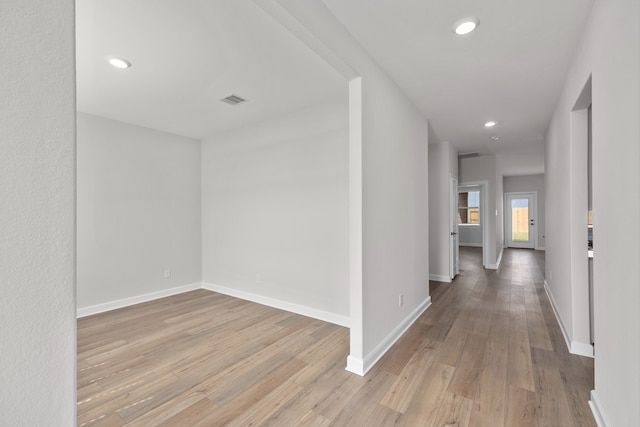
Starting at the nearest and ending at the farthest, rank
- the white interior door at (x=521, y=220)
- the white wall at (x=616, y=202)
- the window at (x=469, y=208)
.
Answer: the white wall at (x=616, y=202) → the white interior door at (x=521, y=220) → the window at (x=469, y=208)

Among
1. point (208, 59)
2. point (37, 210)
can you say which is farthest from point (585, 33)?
point (37, 210)

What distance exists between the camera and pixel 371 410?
1834 mm

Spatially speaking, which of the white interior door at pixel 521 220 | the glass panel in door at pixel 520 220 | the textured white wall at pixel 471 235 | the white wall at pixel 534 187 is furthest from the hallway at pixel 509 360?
the glass panel in door at pixel 520 220

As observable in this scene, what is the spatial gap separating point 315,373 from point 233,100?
2981 mm

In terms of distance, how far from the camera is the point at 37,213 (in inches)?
27.2

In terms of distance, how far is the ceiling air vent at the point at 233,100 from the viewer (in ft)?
10.6

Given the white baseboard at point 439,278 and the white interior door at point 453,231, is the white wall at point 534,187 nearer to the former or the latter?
the white interior door at point 453,231

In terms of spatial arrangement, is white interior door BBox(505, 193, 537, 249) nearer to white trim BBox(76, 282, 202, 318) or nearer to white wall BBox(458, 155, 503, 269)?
white wall BBox(458, 155, 503, 269)

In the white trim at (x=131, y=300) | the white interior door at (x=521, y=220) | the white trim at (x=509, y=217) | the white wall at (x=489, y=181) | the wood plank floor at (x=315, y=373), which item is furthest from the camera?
the white interior door at (x=521, y=220)

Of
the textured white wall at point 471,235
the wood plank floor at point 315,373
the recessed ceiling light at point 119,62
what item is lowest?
the wood plank floor at point 315,373

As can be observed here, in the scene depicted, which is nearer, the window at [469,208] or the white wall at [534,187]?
the white wall at [534,187]

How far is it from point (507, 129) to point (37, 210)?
5472 mm

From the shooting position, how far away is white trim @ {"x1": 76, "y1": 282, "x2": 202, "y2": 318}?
11.9ft

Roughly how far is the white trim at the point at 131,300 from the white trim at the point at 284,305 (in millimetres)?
301
